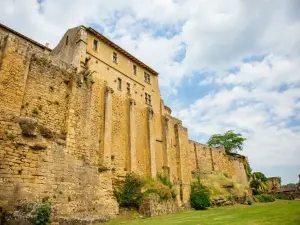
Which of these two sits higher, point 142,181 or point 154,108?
point 154,108

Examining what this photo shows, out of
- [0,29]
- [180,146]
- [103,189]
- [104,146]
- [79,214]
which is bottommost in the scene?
[79,214]

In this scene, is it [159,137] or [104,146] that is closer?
[104,146]

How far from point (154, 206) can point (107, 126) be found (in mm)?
7436

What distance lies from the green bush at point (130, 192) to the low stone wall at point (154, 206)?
0.72 meters

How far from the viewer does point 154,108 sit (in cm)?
2878

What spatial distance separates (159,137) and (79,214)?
1508 centimetres

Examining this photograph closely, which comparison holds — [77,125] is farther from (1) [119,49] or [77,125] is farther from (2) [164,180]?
(2) [164,180]

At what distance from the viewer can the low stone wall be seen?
61.6ft

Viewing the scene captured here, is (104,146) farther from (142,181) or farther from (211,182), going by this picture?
(211,182)

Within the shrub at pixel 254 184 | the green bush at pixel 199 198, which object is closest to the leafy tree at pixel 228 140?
the shrub at pixel 254 184

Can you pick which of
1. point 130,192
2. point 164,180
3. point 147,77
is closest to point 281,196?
point 164,180

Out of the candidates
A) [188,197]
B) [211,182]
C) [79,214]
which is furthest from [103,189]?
[211,182]

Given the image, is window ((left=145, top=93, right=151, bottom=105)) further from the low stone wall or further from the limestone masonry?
the low stone wall

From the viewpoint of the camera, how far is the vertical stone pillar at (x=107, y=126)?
1956 centimetres
